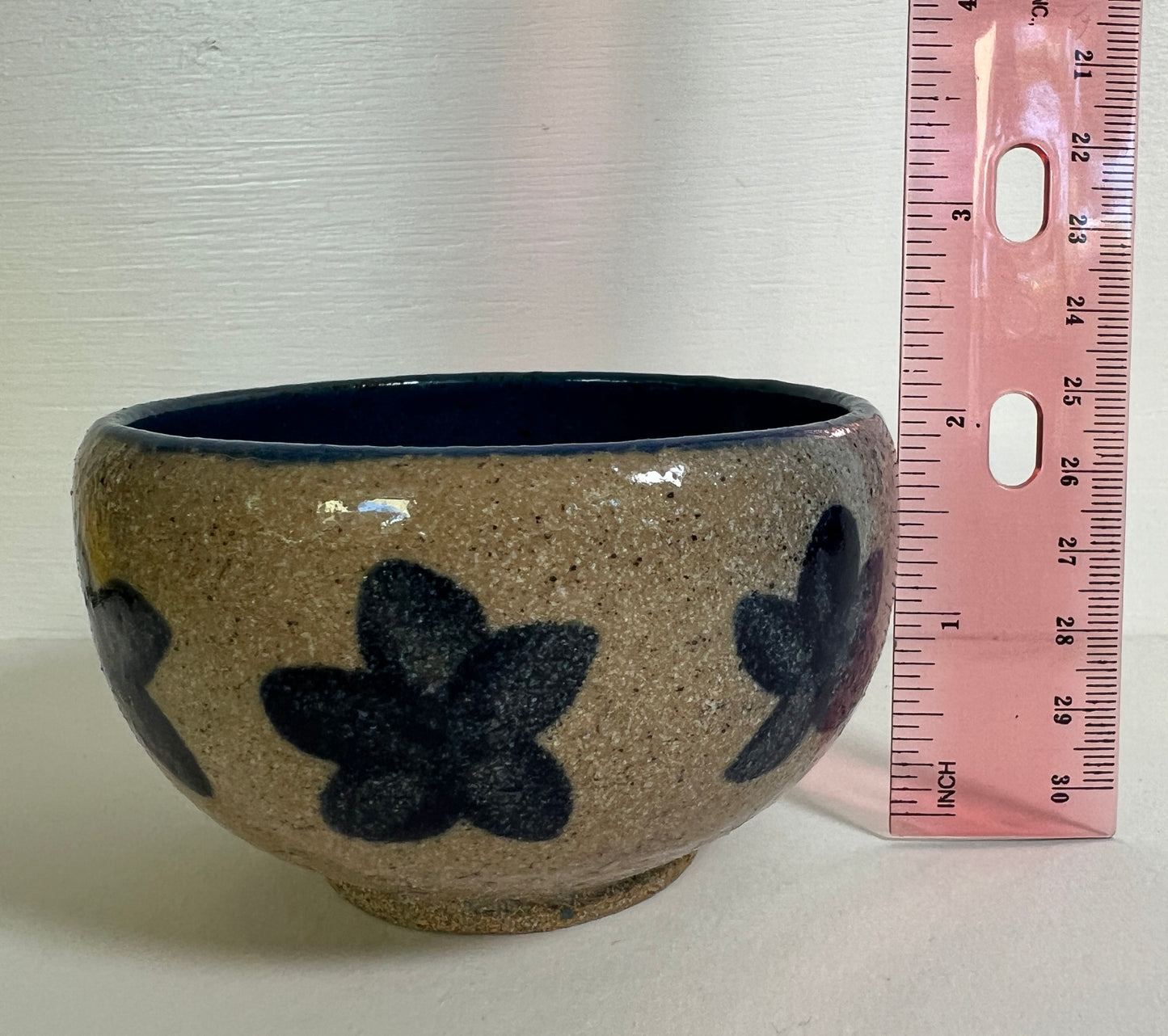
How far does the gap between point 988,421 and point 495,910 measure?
474 millimetres

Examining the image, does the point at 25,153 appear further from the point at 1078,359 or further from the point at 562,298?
the point at 1078,359

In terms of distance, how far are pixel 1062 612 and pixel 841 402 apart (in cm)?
26

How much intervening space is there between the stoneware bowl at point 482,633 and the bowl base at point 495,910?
2.4 inches

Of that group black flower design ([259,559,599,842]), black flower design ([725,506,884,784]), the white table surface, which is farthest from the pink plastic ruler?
black flower design ([259,559,599,842])

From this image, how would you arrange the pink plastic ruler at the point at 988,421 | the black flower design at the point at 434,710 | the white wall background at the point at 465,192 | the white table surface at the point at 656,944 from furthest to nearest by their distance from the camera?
the white wall background at the point at 465,192
the pink plastic ruler at the point at 988,421
the white table surface at the point at 656,944
the black flower design at the point at 434,710

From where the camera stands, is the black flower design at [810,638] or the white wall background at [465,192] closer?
the black flower design at [810,638]

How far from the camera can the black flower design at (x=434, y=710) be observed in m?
0.62

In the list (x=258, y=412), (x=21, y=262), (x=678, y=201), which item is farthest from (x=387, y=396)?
(x=21, y=262)

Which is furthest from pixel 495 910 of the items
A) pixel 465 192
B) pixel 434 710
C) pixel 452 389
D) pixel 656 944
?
pixel 465 192

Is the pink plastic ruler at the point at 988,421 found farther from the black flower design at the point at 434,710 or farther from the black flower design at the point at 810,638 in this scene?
the black flower design at the point at 434,710

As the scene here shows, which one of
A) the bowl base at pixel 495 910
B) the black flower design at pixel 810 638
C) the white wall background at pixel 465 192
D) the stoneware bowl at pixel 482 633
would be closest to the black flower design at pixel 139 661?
the stoneware bowl at pixel 482 633

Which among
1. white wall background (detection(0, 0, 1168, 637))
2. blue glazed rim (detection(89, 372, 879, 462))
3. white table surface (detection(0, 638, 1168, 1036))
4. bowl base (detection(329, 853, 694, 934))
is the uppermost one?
white wall background (detection(0, 0, 1168, 637))

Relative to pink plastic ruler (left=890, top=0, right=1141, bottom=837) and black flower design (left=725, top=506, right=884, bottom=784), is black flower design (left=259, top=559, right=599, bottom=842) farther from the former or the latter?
pink plastic ruler (left=890, top=0, right=1141, bottom=837)

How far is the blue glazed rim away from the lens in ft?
2.09
